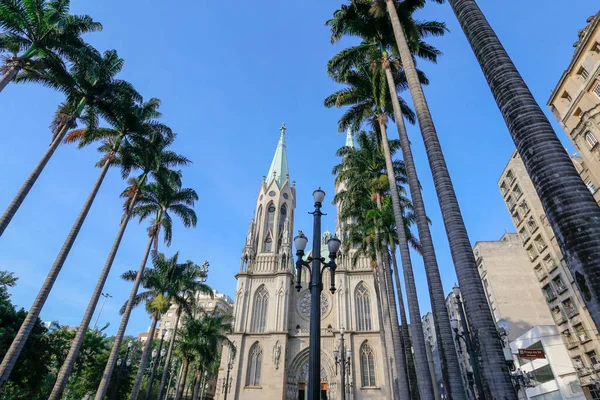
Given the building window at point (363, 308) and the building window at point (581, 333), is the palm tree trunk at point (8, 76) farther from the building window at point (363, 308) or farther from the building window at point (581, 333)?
the building window at point (581, 333)

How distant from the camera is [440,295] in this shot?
1048 centimetres

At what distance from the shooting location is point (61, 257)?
599 inches

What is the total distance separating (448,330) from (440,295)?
1.05 metres

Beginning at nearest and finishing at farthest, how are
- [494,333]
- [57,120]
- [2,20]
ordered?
[494,333], [2,20], [57,120]

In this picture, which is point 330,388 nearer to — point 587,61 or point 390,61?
point 390,61

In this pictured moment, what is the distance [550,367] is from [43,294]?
35366mm

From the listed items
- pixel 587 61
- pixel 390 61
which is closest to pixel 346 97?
pixel 390 61

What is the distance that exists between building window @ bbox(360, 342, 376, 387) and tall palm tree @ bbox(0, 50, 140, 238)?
3091cm

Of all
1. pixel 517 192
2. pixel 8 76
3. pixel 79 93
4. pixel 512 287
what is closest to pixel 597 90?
pixel 517 192

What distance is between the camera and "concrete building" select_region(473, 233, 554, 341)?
110 ft

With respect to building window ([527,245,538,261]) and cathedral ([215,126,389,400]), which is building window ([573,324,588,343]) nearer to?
building window ([527,245,538,261])

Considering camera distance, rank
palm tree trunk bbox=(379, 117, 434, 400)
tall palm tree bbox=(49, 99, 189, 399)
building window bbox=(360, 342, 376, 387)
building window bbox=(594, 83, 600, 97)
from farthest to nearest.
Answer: building window bbox=(360, 342, 376, 387) → building window bbox=(594, 83, 600, 97) → tall palm tree bbox=(49, 99, 189, 399) → palm tree trunk bbox=(379, 117, 434, 400)

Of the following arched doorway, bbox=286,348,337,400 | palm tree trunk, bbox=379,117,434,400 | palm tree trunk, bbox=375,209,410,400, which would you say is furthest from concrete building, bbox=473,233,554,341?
palm tree trunk, bbox=379,117,434,400

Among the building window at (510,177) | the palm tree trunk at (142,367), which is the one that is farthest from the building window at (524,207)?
the palm tree trunk at (142,367)
